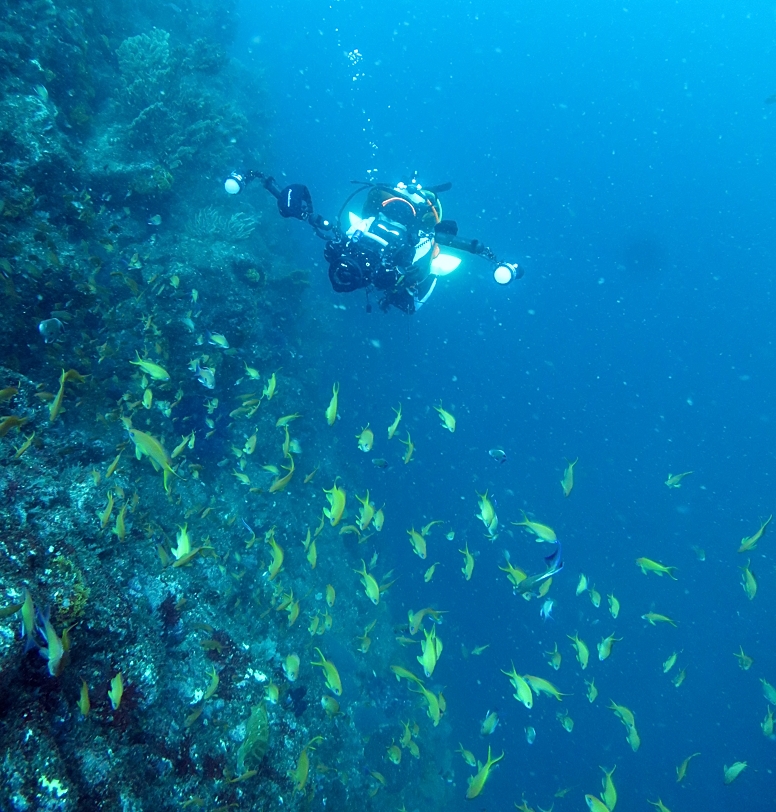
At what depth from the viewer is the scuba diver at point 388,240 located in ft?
23.2

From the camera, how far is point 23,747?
2.52 m

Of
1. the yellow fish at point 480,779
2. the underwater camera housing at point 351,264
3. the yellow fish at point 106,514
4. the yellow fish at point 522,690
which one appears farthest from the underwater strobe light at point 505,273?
the yellow fish at point 480,779

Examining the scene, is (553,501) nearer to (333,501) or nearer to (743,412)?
(333,501)

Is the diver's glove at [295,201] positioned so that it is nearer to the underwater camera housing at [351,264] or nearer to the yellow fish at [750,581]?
the underwater camera housing at [351,264]

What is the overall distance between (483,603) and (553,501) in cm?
717

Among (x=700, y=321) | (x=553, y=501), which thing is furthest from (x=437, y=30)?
(x=553, y=501)

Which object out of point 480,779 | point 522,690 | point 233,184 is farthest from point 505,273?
point 480,779

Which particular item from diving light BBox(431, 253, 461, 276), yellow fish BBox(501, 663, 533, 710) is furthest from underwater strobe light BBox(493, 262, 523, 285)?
yellow fish BBox(501, 663, 533, 710)

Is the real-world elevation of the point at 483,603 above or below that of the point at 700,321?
below

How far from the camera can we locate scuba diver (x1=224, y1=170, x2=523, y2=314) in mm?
7059

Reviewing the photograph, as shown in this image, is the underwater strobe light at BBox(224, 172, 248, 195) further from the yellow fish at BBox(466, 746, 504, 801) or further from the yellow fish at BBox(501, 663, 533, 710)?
the yellow fish at BBox(466, 746, 504, 801)

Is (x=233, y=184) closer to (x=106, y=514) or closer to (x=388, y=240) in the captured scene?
(x=388, y=240)

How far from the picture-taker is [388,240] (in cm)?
741

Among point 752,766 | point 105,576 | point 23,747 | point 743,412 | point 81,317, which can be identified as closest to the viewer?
point 23,747
